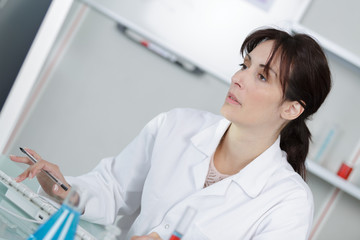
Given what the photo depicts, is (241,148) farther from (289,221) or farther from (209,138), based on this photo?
(289,221)

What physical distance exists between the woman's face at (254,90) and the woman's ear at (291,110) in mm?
26

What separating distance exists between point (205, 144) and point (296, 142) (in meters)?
0.28

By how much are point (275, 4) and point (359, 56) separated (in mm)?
420

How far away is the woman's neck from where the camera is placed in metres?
1.50

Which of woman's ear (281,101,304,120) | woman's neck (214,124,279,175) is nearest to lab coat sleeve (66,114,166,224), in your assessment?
woman's neck (214,124,279,175)

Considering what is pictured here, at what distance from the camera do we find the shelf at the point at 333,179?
6.95 feet

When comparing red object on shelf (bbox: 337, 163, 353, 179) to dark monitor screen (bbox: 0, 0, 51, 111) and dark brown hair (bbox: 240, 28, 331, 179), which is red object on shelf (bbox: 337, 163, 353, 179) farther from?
dark monitor screen (bbox: 0, 0, 51, 111)

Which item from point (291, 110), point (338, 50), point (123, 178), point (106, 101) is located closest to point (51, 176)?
point (123, 178)

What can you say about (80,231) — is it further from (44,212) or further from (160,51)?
(160,51)

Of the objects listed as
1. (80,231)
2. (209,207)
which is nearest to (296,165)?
(209,207)

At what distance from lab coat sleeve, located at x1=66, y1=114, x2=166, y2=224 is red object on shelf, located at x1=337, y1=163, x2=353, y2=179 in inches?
38.9

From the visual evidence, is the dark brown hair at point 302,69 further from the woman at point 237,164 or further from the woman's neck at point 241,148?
the woman's neck at point 241,148

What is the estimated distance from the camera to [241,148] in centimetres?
151

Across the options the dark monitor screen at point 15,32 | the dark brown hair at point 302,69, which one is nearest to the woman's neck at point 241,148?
the dark brown hair at point 302,69
